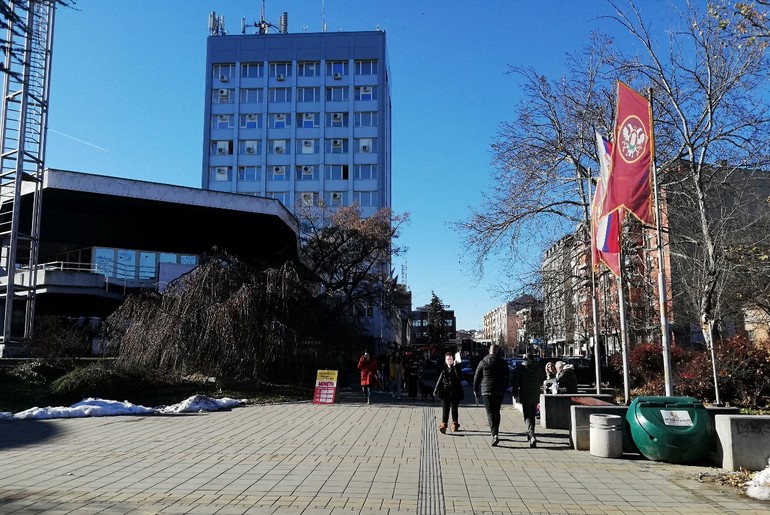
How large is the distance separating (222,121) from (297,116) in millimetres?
9384

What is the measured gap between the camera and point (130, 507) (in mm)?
6477

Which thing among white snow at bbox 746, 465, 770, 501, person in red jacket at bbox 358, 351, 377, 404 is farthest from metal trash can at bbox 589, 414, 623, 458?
person in red jacket at bbox 358, 351, 377, 404

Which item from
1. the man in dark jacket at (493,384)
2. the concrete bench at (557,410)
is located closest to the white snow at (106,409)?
the man in dark jacket at (493,384)

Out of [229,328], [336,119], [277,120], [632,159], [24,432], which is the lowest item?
[24,432]

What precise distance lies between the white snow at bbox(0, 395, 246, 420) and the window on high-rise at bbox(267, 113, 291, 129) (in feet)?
199

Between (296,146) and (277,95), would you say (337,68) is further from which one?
(296,146)

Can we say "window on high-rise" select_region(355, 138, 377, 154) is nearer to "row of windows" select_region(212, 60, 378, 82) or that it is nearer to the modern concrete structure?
"row of windows" select_region(212, 60, 378, 82)

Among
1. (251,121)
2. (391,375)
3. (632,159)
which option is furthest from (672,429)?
(251,121)

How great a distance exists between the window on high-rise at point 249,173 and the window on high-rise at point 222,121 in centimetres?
557

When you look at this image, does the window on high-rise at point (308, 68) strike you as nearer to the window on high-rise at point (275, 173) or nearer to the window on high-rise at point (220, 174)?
the window on high-rise at point (275, 173)

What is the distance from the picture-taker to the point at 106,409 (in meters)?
15.5

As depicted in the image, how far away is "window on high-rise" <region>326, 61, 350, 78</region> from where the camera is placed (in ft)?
240

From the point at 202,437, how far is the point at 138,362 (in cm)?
975

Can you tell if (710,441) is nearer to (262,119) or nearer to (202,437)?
(202,437)
